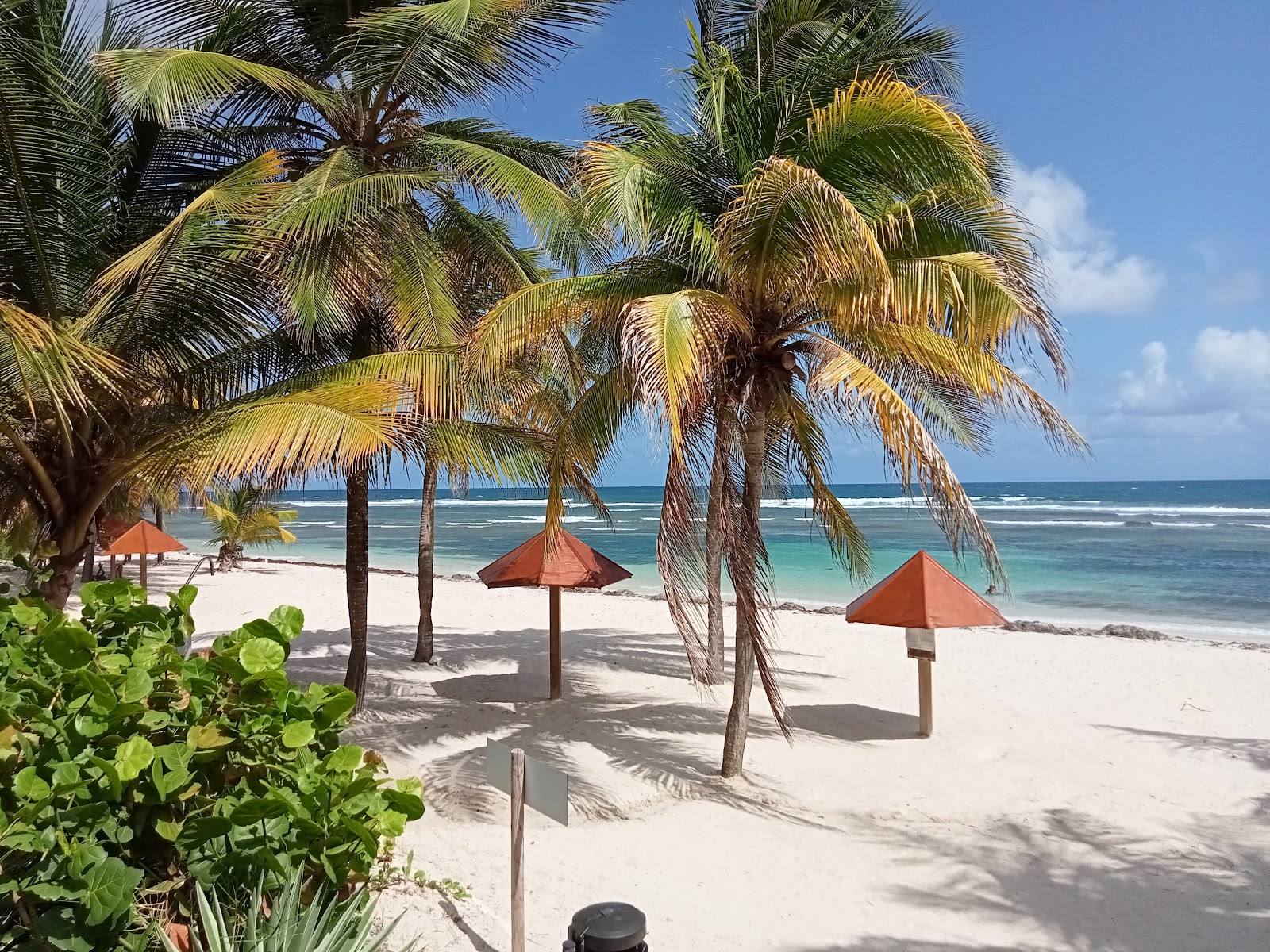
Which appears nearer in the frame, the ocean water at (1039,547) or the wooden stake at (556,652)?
the wooden stake at (556,652)

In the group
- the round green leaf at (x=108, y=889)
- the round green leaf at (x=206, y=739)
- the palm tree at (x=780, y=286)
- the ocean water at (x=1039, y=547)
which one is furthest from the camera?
the ocean water at (x=1039, y=547)

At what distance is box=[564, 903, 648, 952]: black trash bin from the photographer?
8.70 feet

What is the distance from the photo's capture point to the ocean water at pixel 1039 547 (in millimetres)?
19969

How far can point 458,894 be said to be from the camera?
13.2ft

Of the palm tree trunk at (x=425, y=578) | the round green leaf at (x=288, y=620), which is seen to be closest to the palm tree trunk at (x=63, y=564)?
the round green leaf at (x=288, y=620)

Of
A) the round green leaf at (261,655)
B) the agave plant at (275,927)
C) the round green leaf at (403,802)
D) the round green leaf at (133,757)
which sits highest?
the round green leaf at (261,655)

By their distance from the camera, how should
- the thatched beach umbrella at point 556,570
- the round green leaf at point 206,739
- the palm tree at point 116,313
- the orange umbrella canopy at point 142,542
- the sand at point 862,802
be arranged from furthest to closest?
the orange umbrella canopy at point 142,542 → the thatched beach umbrella at point 556,570 → the palm tree at point 116,313 → the sand at point 862,802 → the round green leaf at point 206,739

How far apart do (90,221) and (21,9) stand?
1187 millimetres

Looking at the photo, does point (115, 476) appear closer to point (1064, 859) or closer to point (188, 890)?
point (188, 890)

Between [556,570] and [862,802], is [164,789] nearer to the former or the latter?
[862,802]

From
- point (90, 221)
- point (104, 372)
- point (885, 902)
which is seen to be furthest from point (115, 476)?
point (885, 902)

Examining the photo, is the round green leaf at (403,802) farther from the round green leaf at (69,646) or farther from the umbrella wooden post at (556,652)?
the umbrella wooden post at (556,652)

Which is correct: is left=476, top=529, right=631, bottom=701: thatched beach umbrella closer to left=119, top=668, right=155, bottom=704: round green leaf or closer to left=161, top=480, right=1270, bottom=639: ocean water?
left=161, top=480, right=1270, bottom=639: ocean water

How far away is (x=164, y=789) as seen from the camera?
241 cm
